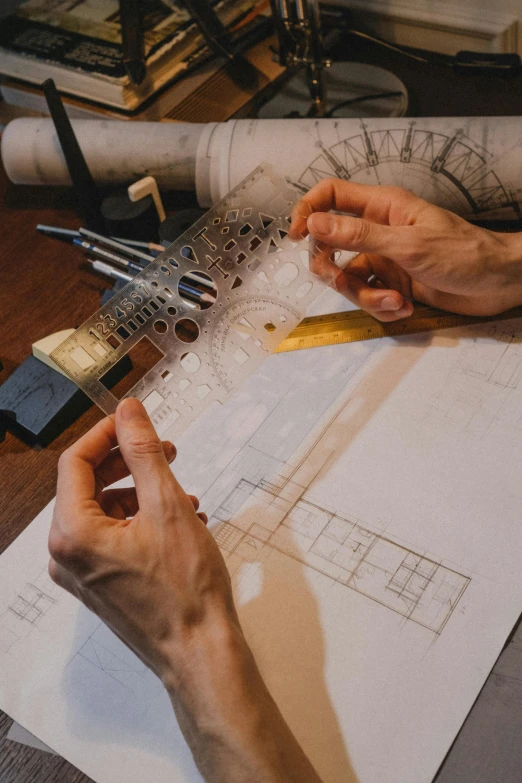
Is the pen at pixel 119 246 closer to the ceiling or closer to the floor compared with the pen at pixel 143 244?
closer to the floor

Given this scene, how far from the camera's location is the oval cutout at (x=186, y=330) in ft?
2.68

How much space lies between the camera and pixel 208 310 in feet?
2.77

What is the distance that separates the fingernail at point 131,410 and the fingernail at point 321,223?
12.1 inches

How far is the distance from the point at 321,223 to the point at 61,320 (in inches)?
17.5

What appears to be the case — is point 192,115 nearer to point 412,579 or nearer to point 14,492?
point 14,492

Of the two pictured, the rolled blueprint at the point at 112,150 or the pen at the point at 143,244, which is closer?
the pen at the point at 143,244

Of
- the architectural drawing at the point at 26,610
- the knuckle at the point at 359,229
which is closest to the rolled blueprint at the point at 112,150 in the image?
the knuckle at the point at 359,229

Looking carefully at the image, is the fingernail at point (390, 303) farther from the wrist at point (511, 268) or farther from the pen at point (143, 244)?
the pen at point (143, 244)

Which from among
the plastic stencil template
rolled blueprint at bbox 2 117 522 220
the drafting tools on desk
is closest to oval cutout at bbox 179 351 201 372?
the plastic stencil template

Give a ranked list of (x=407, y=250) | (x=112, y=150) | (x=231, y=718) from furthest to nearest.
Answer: (x=112, y=150) → (x=407, y=250) → (x=231, y=718)

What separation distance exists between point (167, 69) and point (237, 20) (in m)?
0.24

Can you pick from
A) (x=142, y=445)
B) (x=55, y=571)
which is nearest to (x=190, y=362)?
(x=142, y=445)

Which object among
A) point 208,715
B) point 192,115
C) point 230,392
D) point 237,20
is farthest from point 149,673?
point 237,20

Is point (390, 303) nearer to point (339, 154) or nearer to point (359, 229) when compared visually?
point (359, 229)
